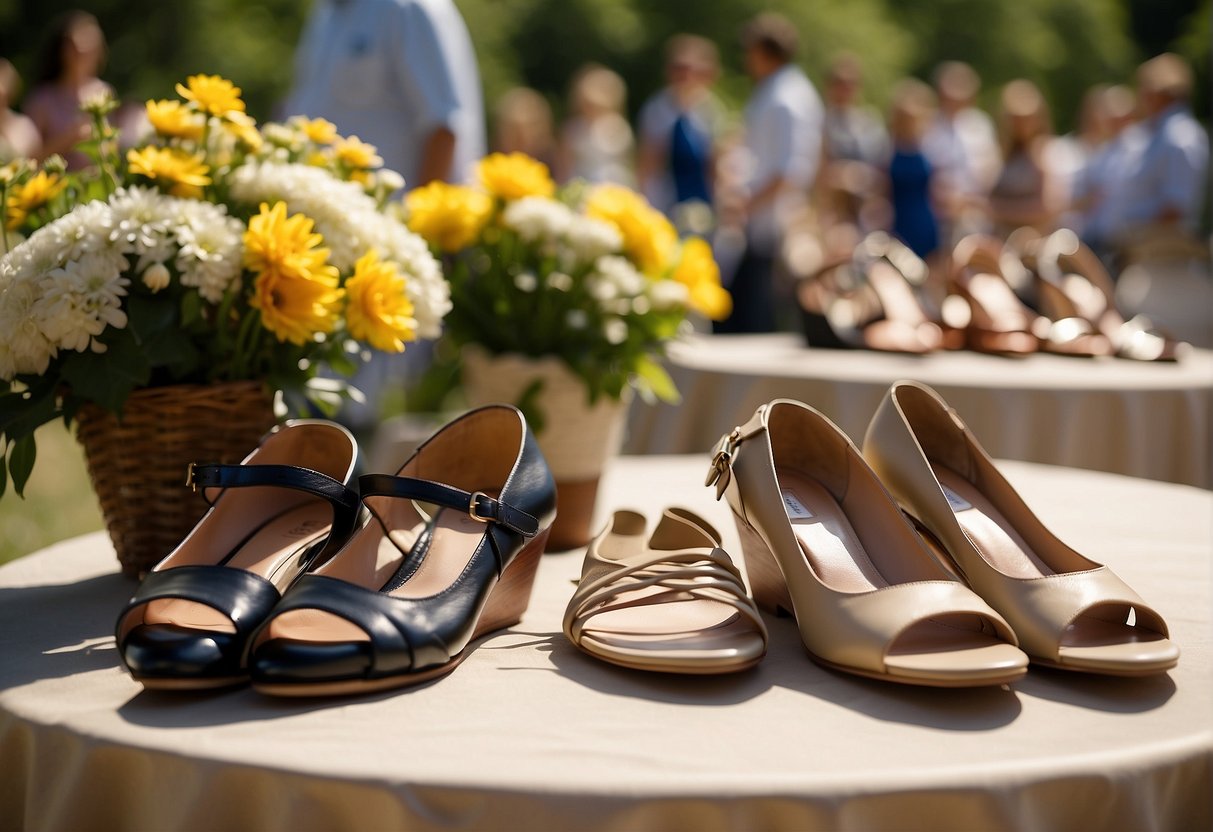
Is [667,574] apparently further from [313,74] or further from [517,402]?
[313,74]

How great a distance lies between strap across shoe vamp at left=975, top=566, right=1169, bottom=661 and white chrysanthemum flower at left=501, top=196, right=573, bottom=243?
0.79m

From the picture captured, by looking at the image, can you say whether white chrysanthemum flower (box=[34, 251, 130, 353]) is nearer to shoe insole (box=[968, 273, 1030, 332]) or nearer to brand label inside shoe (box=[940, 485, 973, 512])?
brand label inside shoe (box=[940, 485, 973, 512])

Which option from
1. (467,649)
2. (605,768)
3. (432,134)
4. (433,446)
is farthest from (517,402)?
(432,134)

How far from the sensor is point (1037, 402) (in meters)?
2.39

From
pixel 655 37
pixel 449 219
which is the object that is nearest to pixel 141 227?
pixel 449 219

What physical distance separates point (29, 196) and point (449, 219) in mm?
544

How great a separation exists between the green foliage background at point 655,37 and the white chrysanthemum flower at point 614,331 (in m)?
14.0

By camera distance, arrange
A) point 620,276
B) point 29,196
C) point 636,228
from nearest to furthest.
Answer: point 29,196 → point 620,276 → point 636,228

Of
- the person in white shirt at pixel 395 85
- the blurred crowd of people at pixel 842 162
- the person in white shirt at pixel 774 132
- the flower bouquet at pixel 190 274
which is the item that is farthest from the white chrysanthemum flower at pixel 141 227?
the person in white shirt at pixel 774 132

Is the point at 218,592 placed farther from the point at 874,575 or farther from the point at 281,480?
the point at 874,575

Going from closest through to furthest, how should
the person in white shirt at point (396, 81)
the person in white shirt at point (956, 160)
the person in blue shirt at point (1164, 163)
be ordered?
1. the person in white shirt at point (396, 81)
2. the person in blue shirt at point (1164, 163)
3. the person in white shirt at point (956, 160)

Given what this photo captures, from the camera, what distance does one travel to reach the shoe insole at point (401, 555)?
99 centimetres

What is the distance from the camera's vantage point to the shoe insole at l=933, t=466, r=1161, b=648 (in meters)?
1.02

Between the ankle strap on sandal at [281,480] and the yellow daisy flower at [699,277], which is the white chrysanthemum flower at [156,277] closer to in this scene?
the ankle strap on sandal at [281,480]
